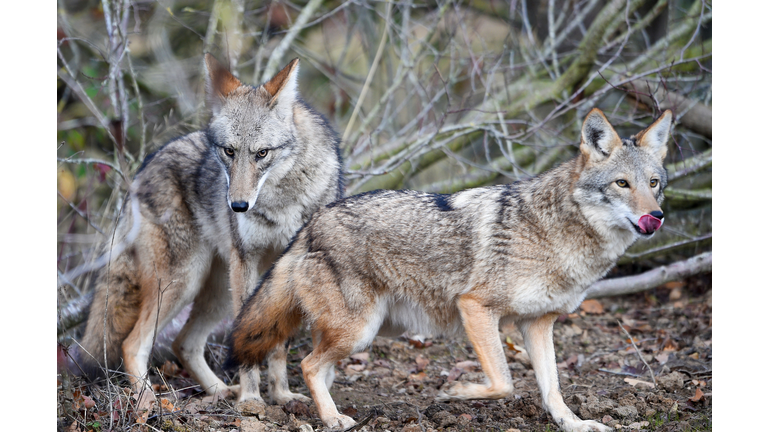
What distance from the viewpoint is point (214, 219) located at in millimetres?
5746

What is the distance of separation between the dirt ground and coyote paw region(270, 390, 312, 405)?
0.20 meters

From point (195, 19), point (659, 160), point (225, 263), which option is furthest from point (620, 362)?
point (195, 19)

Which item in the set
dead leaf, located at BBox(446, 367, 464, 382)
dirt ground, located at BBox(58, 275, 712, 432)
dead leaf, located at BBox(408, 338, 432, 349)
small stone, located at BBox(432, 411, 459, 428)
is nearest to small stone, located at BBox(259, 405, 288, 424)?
dirt ground, located at BBox(58, 275, 712, 432)

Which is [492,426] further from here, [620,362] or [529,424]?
[620,362]

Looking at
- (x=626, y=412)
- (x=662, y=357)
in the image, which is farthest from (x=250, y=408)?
(x=662, y=357)

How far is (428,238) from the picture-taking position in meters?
4.92

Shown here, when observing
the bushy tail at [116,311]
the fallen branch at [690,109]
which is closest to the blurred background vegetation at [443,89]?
the fallen branch at [690,109]

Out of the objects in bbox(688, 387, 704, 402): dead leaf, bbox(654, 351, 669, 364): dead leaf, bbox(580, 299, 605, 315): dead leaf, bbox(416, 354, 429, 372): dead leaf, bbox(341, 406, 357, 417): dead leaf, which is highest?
bbox(341, 406, 357, 417): dead leaf

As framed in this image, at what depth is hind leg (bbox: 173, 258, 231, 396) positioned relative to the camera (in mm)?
6062

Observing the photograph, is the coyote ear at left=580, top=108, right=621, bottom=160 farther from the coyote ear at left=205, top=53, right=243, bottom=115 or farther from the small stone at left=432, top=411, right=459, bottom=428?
the coyote ear at left=205, top=53, right=243, bottom=115

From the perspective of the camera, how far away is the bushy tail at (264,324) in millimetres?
4922

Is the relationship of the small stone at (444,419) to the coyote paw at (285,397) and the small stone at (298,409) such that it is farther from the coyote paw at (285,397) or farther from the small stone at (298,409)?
the coyote paw at (285,397)

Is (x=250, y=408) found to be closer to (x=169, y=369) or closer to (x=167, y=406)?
(x=167, y=406)

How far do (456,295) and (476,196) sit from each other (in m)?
0.85
